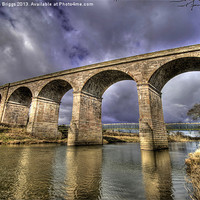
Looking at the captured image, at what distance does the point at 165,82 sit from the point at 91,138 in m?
10.6

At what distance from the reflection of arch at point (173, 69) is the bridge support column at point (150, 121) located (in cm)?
114

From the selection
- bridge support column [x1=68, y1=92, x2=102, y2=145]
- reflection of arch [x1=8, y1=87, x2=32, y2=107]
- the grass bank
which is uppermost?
reflection of arch [x1=8, y1=87, x2=32, y2=107]

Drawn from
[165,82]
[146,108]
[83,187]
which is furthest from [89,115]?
[83,187]

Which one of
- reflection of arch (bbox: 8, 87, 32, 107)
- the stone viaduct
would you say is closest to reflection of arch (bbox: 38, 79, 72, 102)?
the stone viaduct

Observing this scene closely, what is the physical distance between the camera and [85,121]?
15828mm

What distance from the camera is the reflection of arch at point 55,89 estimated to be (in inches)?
764

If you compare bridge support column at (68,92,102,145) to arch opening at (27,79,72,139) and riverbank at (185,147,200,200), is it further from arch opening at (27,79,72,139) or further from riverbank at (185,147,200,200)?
riverbank at (185,147,200,200)

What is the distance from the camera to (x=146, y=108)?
39.6ft

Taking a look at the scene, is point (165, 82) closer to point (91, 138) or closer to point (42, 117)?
point (91, 138)

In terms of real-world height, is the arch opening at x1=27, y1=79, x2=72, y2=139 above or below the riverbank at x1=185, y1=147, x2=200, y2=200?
above

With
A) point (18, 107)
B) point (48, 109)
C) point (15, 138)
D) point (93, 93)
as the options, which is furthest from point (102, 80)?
point (18, 107)

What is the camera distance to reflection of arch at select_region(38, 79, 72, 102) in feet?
63.7

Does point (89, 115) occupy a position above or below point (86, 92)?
below

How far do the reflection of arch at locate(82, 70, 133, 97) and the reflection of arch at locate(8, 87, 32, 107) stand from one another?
1198 cm
